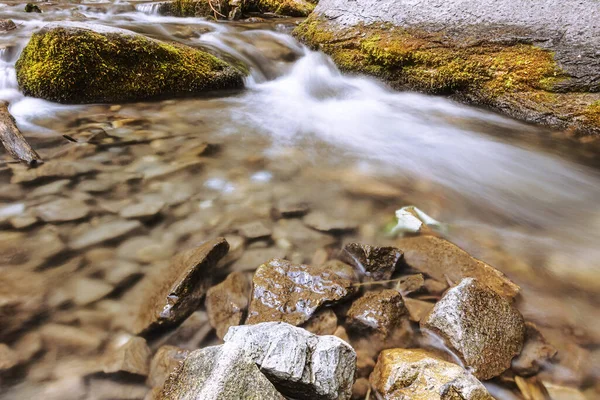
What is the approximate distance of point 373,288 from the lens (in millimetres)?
2168

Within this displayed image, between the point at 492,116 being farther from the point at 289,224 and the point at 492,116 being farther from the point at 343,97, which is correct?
the point at 289,224

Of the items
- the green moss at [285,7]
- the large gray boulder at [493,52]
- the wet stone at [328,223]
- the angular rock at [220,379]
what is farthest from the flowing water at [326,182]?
the green moss at [285,7]

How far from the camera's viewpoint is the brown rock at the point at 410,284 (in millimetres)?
2145

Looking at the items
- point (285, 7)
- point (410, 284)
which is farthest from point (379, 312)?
point (285, 7)

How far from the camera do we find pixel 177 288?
6.34ft

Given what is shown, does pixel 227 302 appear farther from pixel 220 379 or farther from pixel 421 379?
pixel 421 379

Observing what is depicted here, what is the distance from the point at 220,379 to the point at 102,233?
169 cm

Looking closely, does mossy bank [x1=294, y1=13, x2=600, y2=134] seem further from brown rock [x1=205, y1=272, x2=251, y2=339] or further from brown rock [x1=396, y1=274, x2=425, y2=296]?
brown rock [x1=205, y1=272, x2=251, y2=339]

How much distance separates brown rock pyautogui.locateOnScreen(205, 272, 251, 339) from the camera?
192 cm

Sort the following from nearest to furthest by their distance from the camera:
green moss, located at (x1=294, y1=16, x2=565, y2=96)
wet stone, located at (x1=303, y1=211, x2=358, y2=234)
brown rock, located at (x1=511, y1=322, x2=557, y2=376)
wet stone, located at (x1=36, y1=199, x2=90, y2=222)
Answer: brown rock, located at (x1=511, y1=322, x2=557, y2=376) → wet stone, located at (x1=36, y1=199, x2=90, y2=222) → wet stone, located at (x1=303, y1=211, x2=358, y2=234) → green moss, located at (x1=294, y1=16, x2=565, y2=96)

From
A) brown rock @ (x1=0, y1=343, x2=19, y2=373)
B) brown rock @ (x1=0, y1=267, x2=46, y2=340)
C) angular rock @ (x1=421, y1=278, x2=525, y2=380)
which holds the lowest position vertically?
brown rock @ (x1=0, y1=343, x2=19, y2=373)

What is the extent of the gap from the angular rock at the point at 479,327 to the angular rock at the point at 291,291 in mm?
516

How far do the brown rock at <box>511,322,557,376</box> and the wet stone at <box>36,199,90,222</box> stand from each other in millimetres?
2810

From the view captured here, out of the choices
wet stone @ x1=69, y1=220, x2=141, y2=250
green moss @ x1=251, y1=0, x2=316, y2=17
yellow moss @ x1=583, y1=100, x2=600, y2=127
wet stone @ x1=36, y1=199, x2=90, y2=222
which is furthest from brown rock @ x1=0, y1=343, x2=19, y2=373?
green moss @ x1=251, y1=0, x2=316, y2=17
